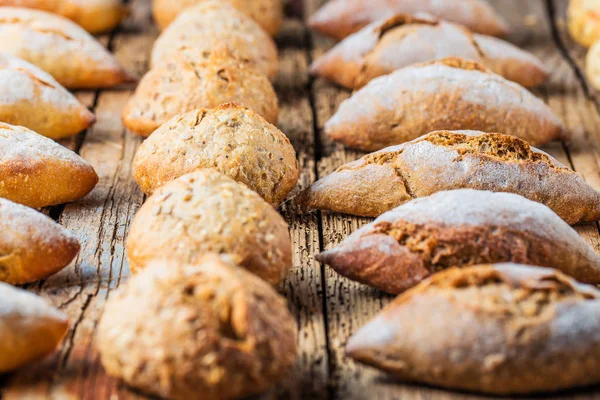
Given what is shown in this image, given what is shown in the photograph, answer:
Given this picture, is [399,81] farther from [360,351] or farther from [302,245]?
[360,351]

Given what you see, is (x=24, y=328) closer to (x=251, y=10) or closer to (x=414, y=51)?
(x=414, y=51)

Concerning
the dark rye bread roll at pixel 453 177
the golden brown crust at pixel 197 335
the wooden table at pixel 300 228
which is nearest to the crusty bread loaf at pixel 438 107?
the wooden table at pixel 300 228

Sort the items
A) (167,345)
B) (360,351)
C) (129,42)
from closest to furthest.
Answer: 1. (167,345)
2. (360,351)
3. (129,42)

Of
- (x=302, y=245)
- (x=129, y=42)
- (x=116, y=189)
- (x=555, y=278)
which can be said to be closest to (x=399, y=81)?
(x=302, y=245)

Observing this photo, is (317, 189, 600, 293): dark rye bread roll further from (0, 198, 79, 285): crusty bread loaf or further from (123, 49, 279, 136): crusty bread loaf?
(123, 49, 279, 136): crusty bread loaf

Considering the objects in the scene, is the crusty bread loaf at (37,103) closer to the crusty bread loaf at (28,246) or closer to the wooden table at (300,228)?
the wooden table at (300,228)

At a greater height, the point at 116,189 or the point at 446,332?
the point at 446,332
